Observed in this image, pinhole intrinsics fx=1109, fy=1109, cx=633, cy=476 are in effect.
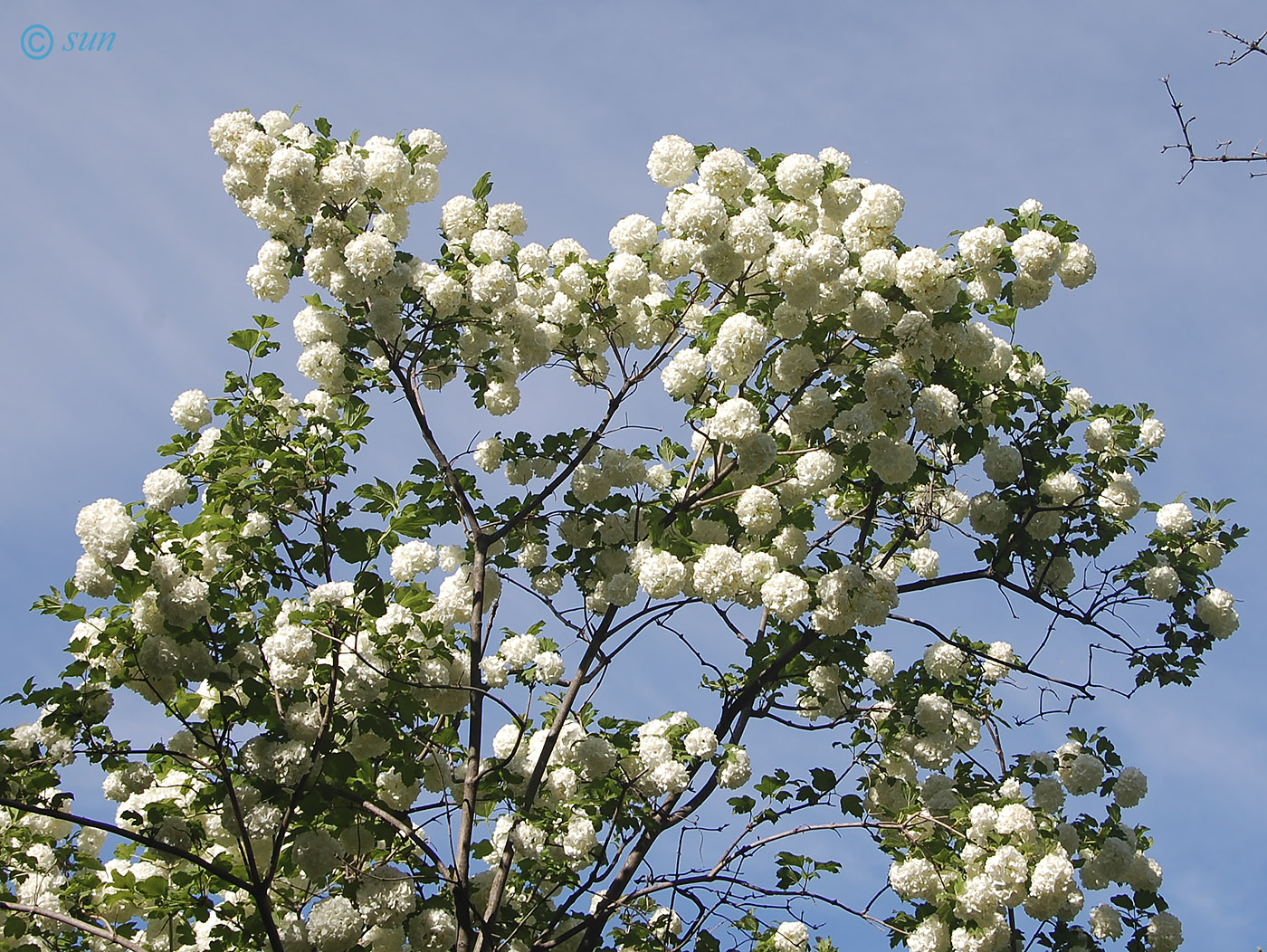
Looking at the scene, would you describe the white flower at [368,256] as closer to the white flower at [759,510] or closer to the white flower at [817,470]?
the white flower at [759,510]

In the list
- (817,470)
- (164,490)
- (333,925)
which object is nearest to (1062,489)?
(817,470)

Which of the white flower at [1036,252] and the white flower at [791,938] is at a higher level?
the white flower at [1036,252]

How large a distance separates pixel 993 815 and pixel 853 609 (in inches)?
62.3

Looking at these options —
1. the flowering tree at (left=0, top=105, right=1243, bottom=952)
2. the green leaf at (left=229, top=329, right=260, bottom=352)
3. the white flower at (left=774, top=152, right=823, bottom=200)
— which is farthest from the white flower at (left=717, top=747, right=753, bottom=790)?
the green leaf at (left=229, top=329, right=260, bottom=352)

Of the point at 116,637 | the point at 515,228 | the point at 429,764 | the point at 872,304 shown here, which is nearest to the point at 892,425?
the point at 872,304

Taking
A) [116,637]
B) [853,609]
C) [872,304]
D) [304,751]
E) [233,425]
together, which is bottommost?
[304,751]

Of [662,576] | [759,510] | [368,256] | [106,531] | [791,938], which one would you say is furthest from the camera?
[791,938]

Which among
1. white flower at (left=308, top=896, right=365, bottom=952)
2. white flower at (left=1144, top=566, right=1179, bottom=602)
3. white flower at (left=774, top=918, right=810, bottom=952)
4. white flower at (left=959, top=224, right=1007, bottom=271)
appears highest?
white flower at (left=959, top=224, right=1007, bottom=271)

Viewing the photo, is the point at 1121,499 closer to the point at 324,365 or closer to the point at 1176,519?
→ the point at 1176,519

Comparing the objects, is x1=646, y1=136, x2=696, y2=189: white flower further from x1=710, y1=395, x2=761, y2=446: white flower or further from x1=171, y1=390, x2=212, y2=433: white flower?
x1=171, y1=390, x2=212, y2=433: white flower

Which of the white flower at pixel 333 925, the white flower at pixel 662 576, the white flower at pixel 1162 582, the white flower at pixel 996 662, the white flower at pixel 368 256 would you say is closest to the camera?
the white flower at pixel 333 925

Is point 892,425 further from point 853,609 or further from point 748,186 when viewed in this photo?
point 748,186

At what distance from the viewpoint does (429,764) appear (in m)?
7.28

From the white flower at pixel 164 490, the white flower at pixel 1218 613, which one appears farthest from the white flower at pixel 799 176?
the white flower at pixel 1218 613
